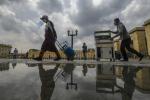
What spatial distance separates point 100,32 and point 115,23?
3098 mm

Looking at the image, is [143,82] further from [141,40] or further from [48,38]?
[141,40]

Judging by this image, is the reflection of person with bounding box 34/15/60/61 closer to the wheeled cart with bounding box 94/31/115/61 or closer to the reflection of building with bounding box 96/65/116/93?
the wheeled cart with bounding box 94/31/115/61

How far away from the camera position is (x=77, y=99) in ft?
5.38

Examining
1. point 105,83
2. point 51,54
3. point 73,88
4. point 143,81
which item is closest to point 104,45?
point 143,81

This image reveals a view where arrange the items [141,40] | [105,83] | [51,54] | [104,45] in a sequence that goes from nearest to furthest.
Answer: [105,83] < [104,45] < [141,40] < [51,54]

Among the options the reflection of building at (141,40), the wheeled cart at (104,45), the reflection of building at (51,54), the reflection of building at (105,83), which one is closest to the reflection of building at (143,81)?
the reflection of building at (105,83)

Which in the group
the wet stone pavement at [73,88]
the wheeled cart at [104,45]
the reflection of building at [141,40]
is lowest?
the wet stone pavement at [73,88]

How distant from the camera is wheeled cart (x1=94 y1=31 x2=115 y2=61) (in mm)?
10930

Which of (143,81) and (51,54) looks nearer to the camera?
(143,81)

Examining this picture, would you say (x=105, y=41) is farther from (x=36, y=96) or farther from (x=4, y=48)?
(x=4, y=48)

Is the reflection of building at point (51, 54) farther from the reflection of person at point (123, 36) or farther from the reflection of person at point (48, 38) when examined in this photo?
the reflection of person at point (123, 36)

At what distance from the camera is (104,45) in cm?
1117

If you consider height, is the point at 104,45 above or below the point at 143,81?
above

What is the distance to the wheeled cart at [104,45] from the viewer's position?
35.9 ft
